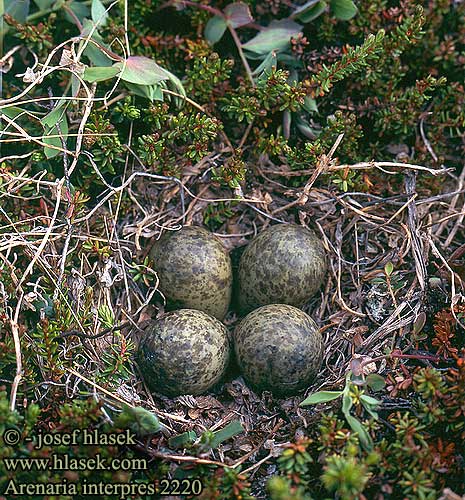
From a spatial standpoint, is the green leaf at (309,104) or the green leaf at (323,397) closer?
the green leaf at (323,397)

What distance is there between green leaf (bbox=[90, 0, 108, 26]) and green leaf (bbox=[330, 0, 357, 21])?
3.26 ft

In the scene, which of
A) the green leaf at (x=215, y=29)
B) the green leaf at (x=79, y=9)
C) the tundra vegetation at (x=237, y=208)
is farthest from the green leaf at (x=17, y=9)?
the green leaf at (x=215, y=29)

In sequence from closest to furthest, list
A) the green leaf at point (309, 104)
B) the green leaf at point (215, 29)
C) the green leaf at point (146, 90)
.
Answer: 1. the green leaf at point (146, 90)
2. the green leaf at point (309, 104)
3. the green leaf at point (215, 29)

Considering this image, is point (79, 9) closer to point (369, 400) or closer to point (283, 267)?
point (283, 267)

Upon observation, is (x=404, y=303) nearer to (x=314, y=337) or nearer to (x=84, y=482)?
(x=314, y=337)

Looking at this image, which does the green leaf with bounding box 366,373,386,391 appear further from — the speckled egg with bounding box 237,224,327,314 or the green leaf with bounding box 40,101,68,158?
the green leaf with bounding box 40,101,68,158

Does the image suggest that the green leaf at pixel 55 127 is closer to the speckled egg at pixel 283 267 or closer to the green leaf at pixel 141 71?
the green leaf at pixel 141 71

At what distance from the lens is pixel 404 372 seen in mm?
2115

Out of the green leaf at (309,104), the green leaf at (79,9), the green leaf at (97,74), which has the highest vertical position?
the green leaf at (79,9)

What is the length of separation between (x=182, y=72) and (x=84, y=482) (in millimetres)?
1794

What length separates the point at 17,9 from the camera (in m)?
2.70

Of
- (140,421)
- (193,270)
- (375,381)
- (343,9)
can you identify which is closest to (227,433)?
(140,421)

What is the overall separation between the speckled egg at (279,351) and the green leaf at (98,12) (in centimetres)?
139

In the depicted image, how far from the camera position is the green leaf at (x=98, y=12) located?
101 inches
